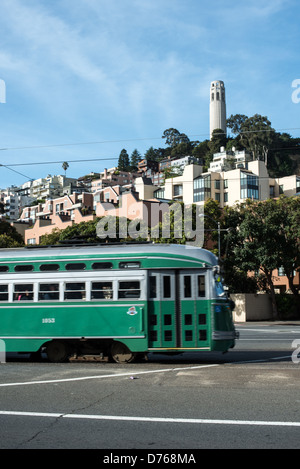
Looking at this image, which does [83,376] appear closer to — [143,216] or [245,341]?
[245,341]

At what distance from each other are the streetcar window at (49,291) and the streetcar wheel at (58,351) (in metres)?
1.30

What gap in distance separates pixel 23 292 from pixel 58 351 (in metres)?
2.04

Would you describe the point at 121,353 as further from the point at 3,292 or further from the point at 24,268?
the point at 3,292

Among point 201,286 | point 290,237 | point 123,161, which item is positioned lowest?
point 201,286

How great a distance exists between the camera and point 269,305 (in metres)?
48.7

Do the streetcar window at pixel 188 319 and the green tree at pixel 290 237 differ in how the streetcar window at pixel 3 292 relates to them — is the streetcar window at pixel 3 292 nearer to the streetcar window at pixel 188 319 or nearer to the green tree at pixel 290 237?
the streetcar window at pixel 188 319

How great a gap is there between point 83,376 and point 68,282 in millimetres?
3432

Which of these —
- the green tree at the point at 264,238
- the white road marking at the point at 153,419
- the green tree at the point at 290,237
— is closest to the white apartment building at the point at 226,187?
the green tree at the point at 290,237

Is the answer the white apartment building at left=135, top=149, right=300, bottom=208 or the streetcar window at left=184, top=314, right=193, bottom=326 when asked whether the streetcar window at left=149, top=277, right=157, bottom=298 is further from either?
the white apartment building at left=135, top=149, right=300, bottom=208

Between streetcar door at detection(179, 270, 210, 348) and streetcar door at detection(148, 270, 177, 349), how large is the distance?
0.25 m

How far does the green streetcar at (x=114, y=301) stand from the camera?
1417 cm

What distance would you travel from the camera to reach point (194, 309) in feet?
46.5

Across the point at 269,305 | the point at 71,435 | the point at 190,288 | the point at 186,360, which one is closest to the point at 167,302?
the point at 190,288

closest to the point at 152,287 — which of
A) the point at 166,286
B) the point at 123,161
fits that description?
the point at 166,286
